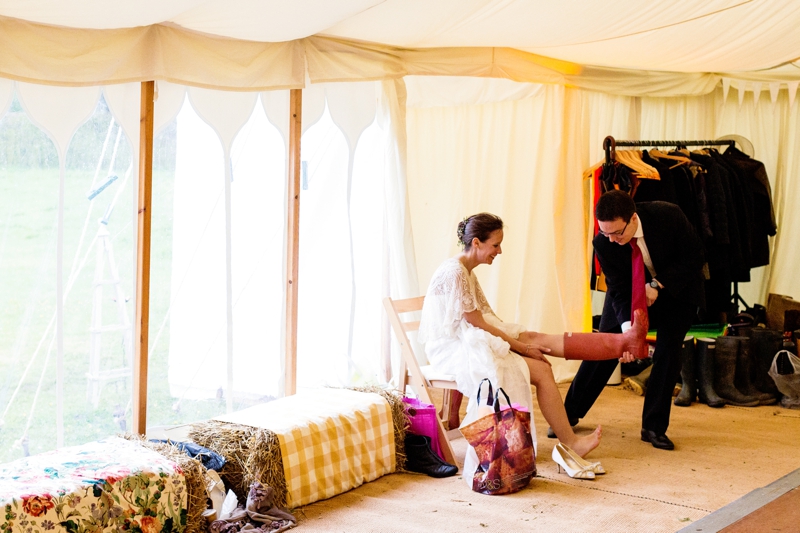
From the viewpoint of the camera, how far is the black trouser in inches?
176

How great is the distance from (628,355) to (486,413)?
3.11 ft

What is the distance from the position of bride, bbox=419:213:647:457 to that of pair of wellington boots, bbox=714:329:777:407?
1.40 metres

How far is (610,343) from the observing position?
4.34 metres

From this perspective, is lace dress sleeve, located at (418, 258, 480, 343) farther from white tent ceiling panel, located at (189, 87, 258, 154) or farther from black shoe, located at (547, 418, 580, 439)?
white tent ceiling panel, located at (189, 87, 258, 154)

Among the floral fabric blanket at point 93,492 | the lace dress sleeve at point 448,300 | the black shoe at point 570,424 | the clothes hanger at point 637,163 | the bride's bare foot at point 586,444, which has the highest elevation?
the clothes hanger at point 637,163

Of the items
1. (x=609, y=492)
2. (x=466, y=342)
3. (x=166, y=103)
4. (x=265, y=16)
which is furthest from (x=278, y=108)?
(x=609, y=492)

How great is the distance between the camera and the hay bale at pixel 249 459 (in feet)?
11.3

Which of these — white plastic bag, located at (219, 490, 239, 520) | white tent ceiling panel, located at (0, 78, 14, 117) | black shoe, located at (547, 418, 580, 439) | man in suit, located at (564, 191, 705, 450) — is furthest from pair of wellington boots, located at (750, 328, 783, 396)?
white tent ceiling panel, located at (0, 78, 14, 117)

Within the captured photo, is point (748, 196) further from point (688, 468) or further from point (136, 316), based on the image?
point (136, 316)

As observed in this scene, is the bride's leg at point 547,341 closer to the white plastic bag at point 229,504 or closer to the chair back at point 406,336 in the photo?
the chair back at point 406,336

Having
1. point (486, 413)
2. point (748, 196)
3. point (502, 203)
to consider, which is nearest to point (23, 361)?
point (486, 413)

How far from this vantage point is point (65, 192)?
3.67m

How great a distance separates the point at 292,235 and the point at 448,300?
0.87m

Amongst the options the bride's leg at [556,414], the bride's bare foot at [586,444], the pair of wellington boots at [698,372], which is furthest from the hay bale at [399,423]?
the pair of wellington boots at [698,372]
